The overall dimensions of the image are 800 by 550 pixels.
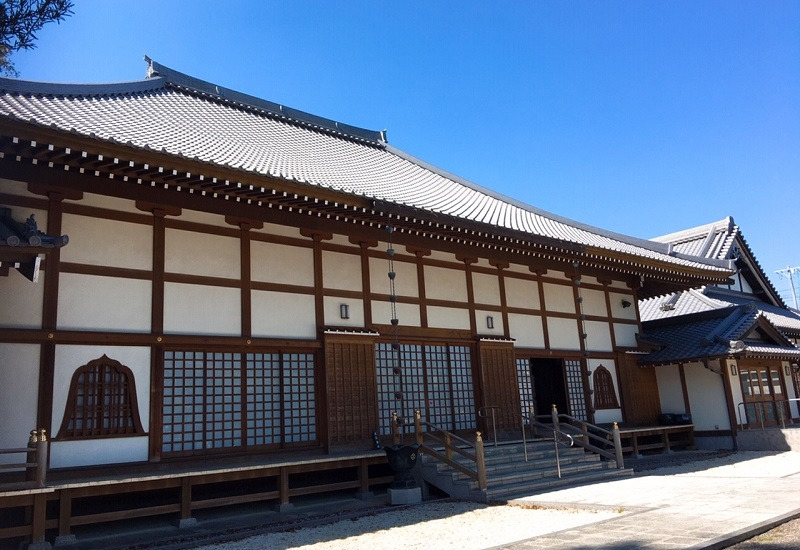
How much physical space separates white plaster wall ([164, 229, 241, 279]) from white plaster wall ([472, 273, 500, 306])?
19.2ft

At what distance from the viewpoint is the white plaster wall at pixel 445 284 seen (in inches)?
538

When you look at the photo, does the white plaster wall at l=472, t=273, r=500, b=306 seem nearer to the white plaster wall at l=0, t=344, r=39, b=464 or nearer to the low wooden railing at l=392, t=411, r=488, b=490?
the low wooden railing at l=392, t=411, r=488, b=490

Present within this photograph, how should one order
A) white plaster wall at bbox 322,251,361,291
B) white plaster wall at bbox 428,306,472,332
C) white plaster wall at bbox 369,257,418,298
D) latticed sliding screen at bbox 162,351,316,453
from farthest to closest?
white plaster wall at bbox 428,306,472,332 < white plaster wall at bbox 369,257,418,298 < white plaster wall at bbox 322,251,361,291 < latticed sliding screen at bbox 162,351,316,453

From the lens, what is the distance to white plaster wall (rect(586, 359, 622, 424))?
16.4 m

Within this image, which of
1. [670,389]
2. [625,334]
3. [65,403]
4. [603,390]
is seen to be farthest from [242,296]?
[670,389]

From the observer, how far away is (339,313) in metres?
12.0

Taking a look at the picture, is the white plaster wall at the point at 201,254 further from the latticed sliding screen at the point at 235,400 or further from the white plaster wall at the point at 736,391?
the white plaster wall at the point at 736,391

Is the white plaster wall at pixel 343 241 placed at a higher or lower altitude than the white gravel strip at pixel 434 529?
higher

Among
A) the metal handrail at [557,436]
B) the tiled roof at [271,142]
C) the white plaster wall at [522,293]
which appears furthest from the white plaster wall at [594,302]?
the metal handrail at [557,436]

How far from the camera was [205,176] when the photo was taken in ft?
29.9

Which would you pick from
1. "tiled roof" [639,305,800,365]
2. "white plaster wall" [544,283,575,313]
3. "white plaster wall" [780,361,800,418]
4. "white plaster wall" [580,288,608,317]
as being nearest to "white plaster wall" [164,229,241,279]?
"white plaster wall" [544,283,575,313]

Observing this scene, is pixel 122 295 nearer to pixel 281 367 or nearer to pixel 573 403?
pixel 281 367

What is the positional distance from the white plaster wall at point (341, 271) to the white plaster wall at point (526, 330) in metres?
4.40

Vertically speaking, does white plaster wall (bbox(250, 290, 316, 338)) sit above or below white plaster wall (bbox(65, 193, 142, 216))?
below
